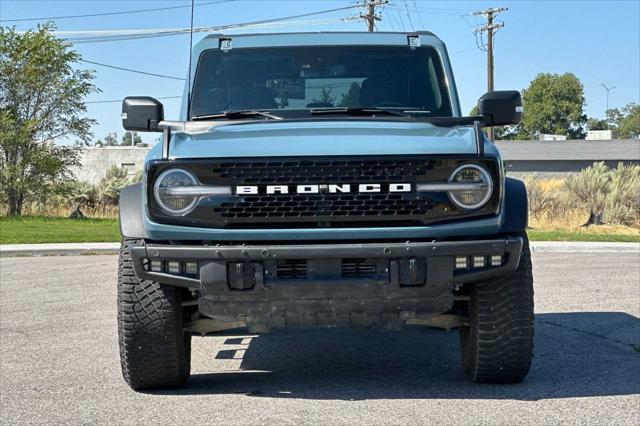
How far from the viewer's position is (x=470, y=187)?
4.92m

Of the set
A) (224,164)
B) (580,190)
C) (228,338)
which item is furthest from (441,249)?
(580,190)

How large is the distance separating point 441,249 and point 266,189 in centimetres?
99

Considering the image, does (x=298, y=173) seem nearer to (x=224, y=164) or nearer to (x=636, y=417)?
(x=224, y=164)

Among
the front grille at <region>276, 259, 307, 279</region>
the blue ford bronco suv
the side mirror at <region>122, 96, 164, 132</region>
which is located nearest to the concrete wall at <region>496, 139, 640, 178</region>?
the side mirror at <region>122, 96, 164, 132</region>

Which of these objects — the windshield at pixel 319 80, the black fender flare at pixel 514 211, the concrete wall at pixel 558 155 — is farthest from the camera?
the concrete wall at pixel 558 155

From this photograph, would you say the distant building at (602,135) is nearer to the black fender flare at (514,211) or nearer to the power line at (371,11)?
the power line at (371,11)

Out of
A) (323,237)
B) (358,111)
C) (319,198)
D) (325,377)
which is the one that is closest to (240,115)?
(358,111)

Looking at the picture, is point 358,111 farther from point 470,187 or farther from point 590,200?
point 590,200

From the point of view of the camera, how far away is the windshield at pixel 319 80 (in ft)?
20.6

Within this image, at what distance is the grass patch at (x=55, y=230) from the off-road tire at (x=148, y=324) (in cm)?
1410

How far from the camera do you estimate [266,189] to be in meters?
4.88

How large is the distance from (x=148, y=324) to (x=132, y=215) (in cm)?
63

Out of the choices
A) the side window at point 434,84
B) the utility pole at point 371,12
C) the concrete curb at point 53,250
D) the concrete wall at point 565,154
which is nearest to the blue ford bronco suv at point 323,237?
the side window at point 434,84

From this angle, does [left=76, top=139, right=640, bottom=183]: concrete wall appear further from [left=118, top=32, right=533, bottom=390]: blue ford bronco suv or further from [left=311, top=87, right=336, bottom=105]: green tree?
[left=118, top=32, right=533, bottom=390]: blue ford bronco suv
